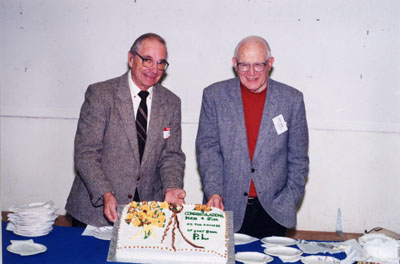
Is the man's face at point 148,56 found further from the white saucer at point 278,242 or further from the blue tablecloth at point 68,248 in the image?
the white saucer at point 278,242

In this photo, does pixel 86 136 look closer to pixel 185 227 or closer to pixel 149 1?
pixel 185 227

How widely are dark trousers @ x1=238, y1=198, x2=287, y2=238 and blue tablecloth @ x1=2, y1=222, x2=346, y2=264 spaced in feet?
1.57

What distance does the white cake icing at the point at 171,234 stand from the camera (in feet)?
6.71

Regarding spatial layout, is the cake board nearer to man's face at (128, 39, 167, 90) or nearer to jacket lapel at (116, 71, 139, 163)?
jacket lapel at (116, 71, 139, 163)

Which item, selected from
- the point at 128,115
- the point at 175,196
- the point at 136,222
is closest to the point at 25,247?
the point at 136,222

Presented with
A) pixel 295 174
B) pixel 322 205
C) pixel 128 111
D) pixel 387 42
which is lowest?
pixel 322 205

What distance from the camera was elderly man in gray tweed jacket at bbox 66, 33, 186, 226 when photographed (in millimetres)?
2701

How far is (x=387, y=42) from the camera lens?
15.0 ft

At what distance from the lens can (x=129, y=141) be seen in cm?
276

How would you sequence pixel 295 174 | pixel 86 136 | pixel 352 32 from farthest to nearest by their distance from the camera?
1. pixel 352 32
2. pixel 295 174
3. pixel 86 136

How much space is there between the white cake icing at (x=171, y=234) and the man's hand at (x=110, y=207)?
0.19 metres

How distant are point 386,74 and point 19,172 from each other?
3.88 m

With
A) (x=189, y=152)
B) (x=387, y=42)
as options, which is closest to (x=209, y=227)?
(x=189, y=152)

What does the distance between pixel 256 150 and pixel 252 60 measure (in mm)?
539
